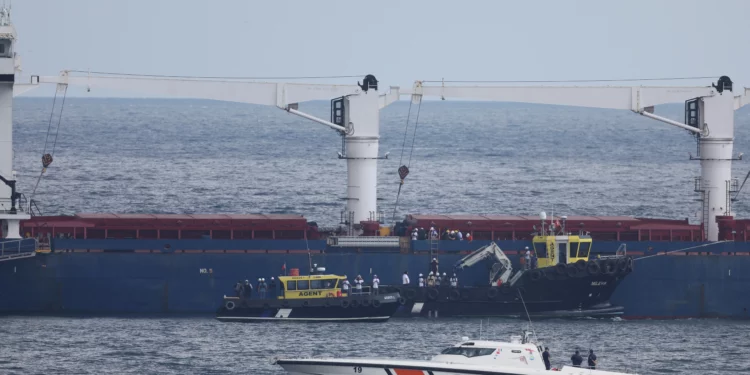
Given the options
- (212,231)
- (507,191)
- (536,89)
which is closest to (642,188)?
(507,191)

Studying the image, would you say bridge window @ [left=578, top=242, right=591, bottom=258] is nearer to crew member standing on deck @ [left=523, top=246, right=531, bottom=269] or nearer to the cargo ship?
the cargo ship

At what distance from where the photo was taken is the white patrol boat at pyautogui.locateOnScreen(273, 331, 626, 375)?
51688mm

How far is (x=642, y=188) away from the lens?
134m

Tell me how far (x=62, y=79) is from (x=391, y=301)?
19.0 meters

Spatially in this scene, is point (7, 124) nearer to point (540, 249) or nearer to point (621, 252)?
point (540, 249)

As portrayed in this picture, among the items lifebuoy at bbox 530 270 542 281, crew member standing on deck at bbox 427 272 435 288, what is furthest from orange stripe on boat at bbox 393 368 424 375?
lifebuoy at bbox 530 270 542 281

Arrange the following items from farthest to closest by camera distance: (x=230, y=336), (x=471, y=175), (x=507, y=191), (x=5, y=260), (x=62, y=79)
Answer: (x=471, y=175), (x=507, y=191), (x=62, y=79), (x=5, y=260), (x=230, y=336)

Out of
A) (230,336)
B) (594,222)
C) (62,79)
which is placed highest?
(62,79)

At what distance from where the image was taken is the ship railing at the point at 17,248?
2721 inches

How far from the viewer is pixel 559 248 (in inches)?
2835

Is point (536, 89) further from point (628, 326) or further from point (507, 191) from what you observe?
point (507, 191)

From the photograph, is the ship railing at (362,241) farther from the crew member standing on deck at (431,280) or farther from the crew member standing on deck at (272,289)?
the crew member standing on deck at (272,289)

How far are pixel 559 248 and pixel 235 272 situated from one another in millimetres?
14606

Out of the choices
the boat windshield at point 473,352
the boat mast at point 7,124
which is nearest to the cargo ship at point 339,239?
the boat mast at point 7,124
